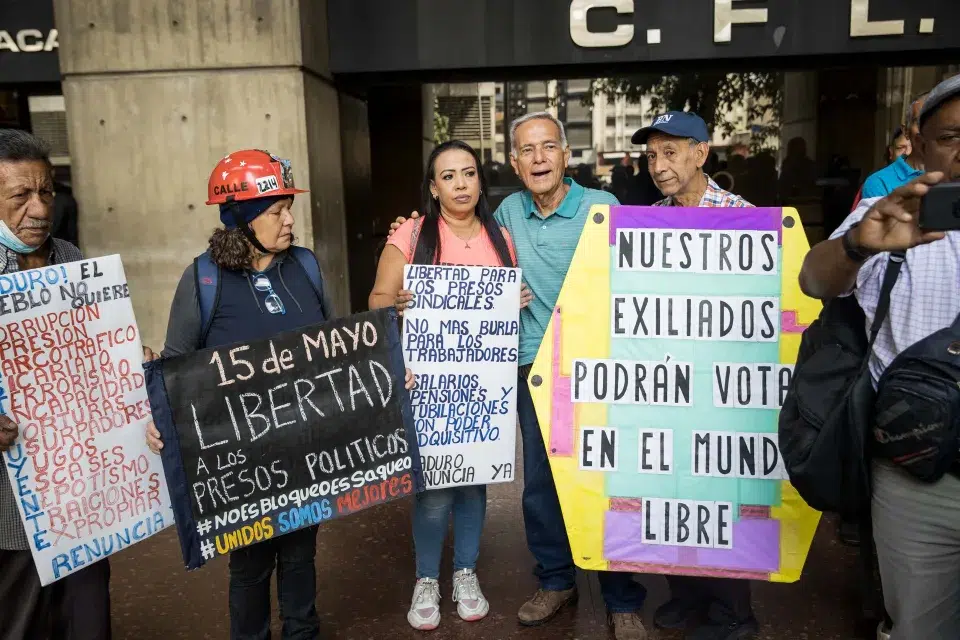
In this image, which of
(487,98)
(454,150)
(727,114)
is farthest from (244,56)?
(487,98)

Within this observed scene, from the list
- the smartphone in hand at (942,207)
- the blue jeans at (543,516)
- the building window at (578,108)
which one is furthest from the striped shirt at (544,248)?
A: the building window at (578,108)

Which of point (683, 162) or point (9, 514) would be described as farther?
point (683, 162)

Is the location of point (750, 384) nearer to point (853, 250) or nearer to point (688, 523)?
point (688, 523)

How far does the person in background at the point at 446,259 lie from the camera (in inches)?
124

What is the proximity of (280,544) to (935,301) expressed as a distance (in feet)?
7.40

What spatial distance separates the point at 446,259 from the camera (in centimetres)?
317

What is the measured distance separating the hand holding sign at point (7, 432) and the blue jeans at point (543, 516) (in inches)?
70.8

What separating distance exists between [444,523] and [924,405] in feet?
6.63

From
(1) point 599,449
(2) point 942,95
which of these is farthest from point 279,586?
(2) point 942,95

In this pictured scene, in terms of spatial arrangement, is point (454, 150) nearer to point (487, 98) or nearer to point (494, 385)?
point (494, 385)

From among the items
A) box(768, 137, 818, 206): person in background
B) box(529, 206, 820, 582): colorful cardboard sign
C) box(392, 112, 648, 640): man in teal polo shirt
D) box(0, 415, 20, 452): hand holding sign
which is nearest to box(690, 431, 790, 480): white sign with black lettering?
box(529, 206, 820, 582): colorful cardboard sign

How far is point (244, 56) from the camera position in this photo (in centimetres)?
565

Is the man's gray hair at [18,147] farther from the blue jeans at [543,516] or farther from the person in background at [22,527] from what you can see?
the blue jeans at [543,516]

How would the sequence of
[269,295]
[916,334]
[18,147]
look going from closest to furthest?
[916,334] → [18,147] → [269,295]
